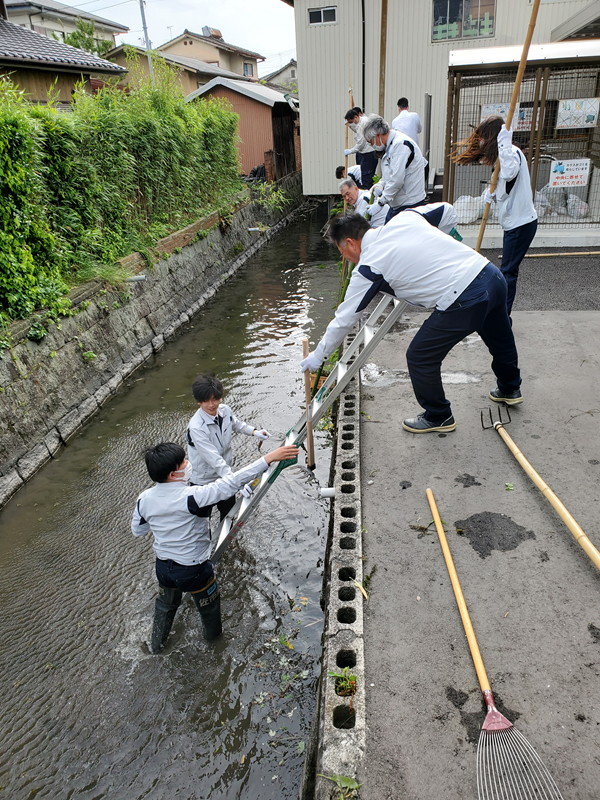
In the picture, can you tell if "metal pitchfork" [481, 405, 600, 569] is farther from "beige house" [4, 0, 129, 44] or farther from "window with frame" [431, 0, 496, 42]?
"beige house" [4, 0, 129, 44]

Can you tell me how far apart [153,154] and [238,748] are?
34.1 feet

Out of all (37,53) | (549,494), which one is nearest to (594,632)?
(549,494)

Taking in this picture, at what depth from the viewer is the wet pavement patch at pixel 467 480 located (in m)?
4.02

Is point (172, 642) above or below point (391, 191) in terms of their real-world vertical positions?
below

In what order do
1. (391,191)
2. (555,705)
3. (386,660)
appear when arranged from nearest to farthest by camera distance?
(555,705)
(386,660)
(391,191)

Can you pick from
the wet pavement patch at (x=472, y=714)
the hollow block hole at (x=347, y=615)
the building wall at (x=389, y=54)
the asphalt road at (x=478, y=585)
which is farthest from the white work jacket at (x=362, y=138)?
the building wall at (x=389, y=54)

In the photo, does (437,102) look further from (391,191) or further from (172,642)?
(172,642)

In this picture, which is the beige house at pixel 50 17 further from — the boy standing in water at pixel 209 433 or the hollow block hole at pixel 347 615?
the hollow block hole at pixel 347 615

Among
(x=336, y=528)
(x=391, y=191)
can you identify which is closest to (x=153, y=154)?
(x=391, y=191)

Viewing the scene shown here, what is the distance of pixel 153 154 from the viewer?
34.5 feet

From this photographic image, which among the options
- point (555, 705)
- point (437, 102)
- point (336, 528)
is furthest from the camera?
point (437, 102)

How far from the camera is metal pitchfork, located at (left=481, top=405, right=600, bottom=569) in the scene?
3.10 metres

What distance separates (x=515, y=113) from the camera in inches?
381

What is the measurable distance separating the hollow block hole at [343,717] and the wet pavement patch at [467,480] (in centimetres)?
194
